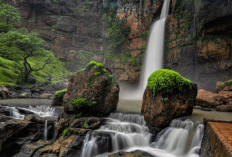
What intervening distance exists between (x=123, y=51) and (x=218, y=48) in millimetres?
17646

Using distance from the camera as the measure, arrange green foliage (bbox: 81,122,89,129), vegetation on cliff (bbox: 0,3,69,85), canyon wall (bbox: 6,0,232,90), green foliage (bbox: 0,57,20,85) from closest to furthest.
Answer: green foliage (bbox: 81,122,89,129), canyon wall (bbox: 6,0,232,90), vegetation on cliff (bbox: 0,3,69,85), green foliage (bbox: 0,57,20,85)

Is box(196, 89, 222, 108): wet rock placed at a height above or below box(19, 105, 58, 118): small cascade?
above

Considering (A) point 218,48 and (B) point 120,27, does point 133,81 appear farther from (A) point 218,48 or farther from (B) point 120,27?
(A) point 218,48

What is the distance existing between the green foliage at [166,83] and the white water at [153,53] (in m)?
18.1

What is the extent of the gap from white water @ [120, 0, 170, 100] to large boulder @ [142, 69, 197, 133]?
1793cm

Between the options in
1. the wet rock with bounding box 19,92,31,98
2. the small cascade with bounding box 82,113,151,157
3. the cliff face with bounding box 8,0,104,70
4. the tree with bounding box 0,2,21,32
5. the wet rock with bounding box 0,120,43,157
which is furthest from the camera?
the cliff face with bounding box 8,0,104,70

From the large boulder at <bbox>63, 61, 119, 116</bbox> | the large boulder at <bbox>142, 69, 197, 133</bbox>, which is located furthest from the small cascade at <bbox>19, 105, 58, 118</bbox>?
the large boulder at <bbox>142, 69, 197, 133</bbox>

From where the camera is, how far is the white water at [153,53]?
2806cm

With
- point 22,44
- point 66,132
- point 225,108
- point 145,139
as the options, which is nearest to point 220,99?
point 225,108

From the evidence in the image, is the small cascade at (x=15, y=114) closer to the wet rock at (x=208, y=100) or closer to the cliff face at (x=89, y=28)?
the wet rock at (x=208, y=100)

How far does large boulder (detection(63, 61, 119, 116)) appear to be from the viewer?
10805 mm

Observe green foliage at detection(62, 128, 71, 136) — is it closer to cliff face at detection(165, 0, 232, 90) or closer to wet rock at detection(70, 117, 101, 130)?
wet rock at detection(70, 117, 101, 130)

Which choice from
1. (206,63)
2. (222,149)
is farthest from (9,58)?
(222,149)

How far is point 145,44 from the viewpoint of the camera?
31094 millimetres
